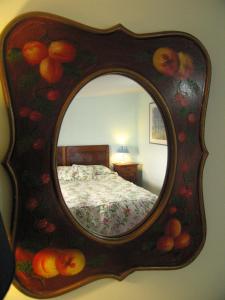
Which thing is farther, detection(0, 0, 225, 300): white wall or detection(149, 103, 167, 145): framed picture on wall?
detection(149, 103, 167, 145): framed picture on wall

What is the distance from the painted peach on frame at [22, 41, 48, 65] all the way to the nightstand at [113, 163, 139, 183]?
Answer: 555 mm

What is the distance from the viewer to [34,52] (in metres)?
1.00

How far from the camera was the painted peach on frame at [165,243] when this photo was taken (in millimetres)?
1271

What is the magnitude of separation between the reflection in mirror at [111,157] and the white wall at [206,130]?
248 mm

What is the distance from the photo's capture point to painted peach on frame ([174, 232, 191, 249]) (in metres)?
1.31

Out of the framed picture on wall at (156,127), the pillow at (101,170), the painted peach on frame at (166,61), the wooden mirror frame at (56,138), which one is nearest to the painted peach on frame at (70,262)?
the wooden mirror frame at (56,138)

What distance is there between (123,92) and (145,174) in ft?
1.32

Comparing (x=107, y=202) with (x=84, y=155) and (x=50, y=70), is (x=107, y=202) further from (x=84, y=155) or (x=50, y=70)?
(x=50, y=70)

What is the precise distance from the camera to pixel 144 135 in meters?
1.26

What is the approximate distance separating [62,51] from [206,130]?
805mm

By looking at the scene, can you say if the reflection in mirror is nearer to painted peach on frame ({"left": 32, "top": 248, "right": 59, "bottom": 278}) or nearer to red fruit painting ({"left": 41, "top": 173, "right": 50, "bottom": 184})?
red fruit painting ({"left": 41, "top": 173, "right": 50, "bottom": 184})

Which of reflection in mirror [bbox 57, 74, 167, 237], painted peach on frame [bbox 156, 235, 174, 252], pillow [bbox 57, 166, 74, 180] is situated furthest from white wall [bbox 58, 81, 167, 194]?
painted peach on frame [bbox 156, 235, 174, 252]

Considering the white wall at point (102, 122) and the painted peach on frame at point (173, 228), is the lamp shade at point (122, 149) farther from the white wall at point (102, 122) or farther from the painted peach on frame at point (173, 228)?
the painted peach on frame at point (173, 228)

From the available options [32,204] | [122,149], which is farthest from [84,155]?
[32,204]
